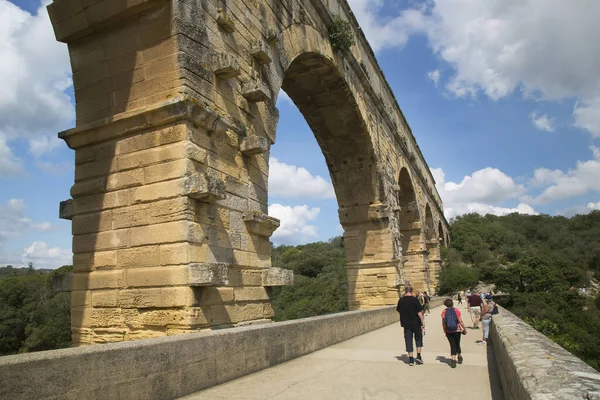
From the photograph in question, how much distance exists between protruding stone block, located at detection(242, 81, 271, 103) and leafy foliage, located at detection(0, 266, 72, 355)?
25333 mm

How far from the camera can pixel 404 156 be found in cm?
1880

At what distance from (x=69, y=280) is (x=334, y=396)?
365cm

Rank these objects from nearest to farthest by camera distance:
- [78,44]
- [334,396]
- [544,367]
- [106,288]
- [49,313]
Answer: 1. [544,367]
2. [334,396]
3. [106,288]
4. [78,44]
5. [49,313]

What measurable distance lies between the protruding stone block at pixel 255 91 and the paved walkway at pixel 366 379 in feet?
10.9

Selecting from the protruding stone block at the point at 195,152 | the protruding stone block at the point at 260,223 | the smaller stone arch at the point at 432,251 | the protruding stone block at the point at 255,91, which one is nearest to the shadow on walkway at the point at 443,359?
the protruding stone block at the point at 260,223

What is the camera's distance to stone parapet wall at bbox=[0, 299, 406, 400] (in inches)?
79.7

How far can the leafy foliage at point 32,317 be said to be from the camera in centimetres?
2956

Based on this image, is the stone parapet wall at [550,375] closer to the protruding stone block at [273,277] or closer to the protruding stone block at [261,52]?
the protruding stone block at [273,277]

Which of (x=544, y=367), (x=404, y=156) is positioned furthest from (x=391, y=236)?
(x=544, y=367)

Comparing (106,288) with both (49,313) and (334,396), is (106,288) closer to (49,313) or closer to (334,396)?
(334,396)

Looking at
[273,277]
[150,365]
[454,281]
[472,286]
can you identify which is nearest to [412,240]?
[454,281]

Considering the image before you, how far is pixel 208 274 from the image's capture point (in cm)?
454

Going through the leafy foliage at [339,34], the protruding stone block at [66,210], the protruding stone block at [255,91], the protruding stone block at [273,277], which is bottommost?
the protruding stone block at [273,277]

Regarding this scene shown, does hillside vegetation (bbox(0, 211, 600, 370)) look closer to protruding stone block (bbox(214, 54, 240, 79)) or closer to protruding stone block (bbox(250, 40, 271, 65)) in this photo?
protruding stone block (bbox(250, 40, 271, 65))
